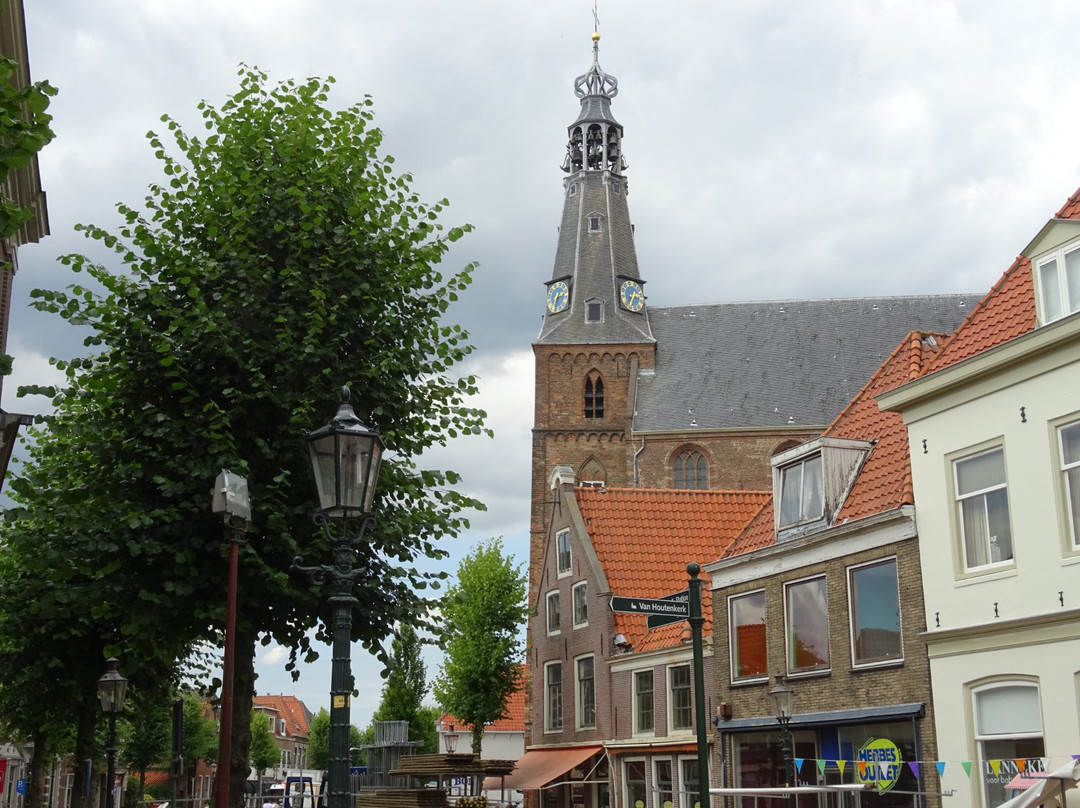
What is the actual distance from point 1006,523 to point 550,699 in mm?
17897

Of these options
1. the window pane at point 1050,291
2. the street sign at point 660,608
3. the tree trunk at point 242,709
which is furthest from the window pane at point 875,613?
the tree trunk at point 242,709

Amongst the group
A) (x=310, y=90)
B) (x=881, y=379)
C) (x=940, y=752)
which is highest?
(x=310, y=90)

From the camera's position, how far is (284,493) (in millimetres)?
14883

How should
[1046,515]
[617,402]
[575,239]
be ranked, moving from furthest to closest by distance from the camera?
[575,239], [617,402], [1046,515]

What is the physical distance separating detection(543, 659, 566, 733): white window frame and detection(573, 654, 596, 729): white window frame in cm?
78

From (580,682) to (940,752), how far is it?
14.4 m

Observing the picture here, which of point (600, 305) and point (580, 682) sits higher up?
point (600, 305)

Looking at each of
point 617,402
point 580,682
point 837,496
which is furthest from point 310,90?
point 617,402

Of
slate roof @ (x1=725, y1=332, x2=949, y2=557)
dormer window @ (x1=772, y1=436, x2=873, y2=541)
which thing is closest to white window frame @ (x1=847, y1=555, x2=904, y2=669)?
slate roof @ (x1=725, y1=332, x2=949, y2=557)

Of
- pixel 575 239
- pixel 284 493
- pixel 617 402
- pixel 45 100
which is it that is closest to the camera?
pixel 45 100

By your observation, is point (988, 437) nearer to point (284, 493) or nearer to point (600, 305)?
point (284, 493)

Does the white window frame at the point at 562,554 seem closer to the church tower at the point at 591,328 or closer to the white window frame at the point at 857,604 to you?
the white window frame at the point at 857,604

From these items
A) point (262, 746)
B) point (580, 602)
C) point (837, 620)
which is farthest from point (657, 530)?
point (262, 746)

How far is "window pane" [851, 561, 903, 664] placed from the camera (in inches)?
659
